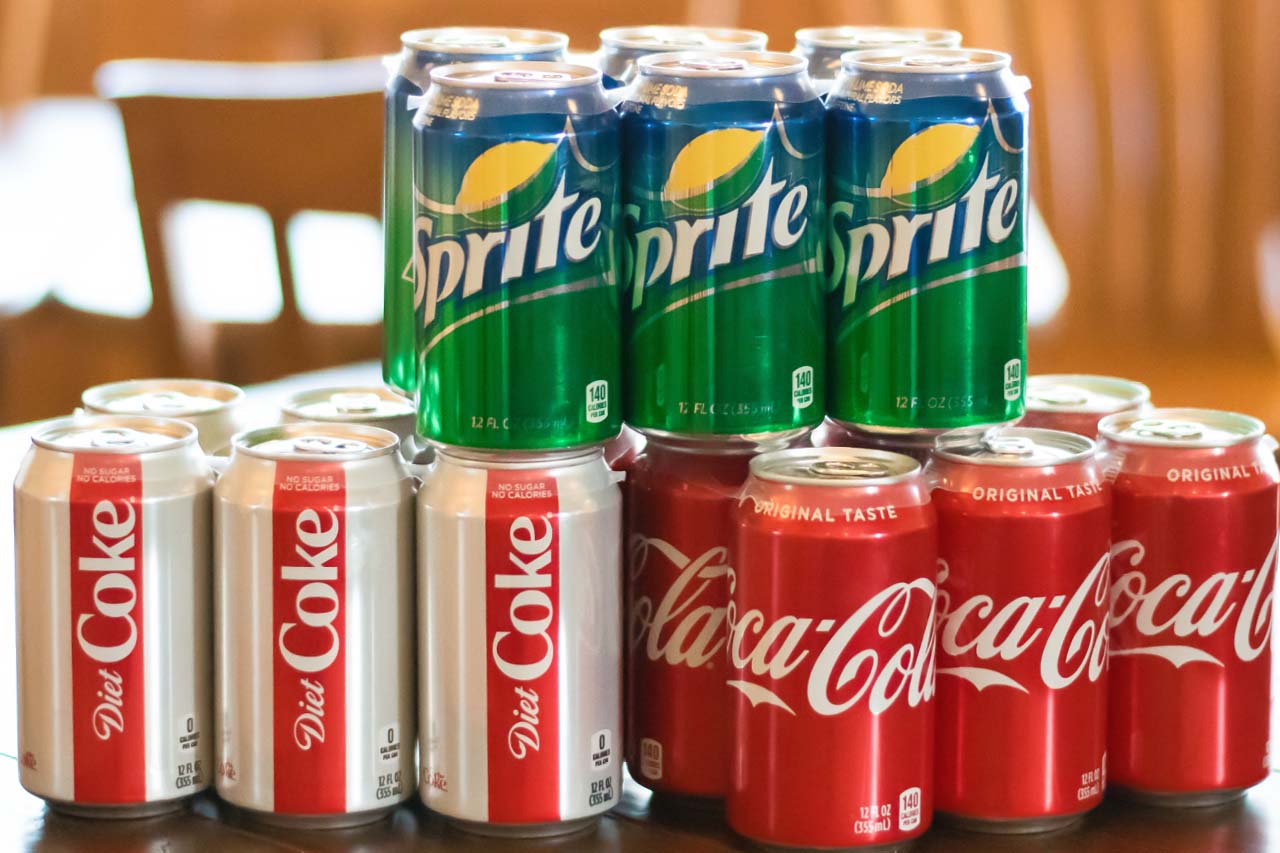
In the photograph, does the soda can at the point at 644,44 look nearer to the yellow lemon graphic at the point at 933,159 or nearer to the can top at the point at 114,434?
the yellow lemon graphic at the point at 933,159

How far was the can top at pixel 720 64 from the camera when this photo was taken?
55.5 inches

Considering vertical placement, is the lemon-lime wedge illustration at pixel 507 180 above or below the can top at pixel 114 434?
above

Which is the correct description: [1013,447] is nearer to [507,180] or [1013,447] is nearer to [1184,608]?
[1184,608]

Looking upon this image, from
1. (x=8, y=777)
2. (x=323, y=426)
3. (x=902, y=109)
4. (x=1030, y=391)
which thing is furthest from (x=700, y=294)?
(x=8, y=777)

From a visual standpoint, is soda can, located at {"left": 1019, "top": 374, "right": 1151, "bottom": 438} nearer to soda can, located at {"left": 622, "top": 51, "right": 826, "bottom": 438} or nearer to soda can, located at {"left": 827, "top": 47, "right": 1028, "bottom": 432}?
soda can, located at {"left": 827, "top": 47, "right": 1028, "bottom": 432}

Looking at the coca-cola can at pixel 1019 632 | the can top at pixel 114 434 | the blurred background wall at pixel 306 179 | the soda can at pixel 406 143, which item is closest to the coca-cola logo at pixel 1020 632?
the coca-cola can at pixel 1019 632

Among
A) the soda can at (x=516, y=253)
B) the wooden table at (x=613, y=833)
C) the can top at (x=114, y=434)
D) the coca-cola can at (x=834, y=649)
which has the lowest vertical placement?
the wooden table at (x=613, y=833)

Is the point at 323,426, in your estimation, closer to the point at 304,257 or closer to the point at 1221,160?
the point at 304,257

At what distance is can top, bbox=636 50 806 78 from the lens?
1.41 m

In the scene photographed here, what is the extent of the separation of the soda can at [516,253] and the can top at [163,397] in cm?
34

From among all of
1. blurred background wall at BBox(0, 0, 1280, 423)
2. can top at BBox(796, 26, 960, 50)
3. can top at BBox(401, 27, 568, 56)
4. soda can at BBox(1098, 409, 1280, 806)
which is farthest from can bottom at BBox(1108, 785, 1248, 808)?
blurred background wall at BBox(0, 0, 1280, 423)

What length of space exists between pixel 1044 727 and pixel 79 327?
2466mm

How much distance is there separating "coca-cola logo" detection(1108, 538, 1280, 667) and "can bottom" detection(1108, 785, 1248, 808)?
0.34ft

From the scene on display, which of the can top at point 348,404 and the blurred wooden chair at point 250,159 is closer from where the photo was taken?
the can top at point 348,404
